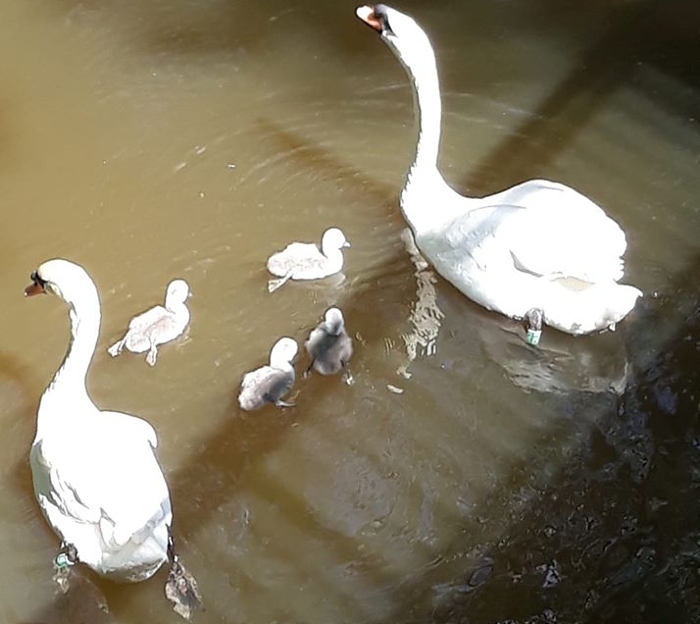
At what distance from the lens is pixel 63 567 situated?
3.49 m

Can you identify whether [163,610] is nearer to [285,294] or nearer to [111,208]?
[285,294]

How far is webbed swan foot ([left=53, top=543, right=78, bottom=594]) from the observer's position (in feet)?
11.3

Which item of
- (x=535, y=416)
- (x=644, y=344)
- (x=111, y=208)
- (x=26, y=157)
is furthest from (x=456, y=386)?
(x=26, y=157)

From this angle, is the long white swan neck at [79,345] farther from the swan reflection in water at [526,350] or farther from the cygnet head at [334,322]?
the swan reflection in water at [526,350]

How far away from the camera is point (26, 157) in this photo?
4.71 meters

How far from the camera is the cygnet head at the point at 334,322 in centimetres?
393

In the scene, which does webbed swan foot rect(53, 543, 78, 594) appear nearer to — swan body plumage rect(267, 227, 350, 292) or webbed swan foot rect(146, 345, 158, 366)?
webbed swan foot rect(146, 345, 158, 366)

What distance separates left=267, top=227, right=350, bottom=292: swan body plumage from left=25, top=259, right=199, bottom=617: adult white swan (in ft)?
2.87

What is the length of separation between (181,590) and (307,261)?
1293 millimetres

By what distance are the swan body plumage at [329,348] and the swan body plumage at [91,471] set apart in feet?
2.08

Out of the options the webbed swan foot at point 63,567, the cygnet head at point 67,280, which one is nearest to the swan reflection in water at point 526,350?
the cygnet head at point 67,280

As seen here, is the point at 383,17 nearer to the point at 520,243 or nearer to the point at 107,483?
the point at 520,243

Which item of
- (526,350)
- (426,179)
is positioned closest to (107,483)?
(526,350)

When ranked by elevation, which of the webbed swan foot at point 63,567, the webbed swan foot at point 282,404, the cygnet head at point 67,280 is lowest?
the webbed swan foot at point 63,567
